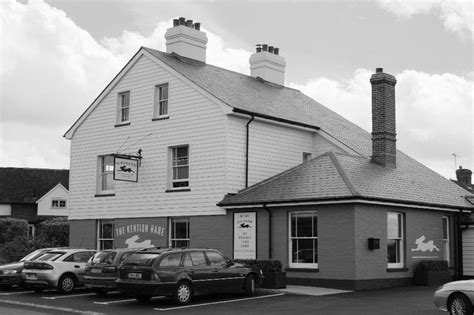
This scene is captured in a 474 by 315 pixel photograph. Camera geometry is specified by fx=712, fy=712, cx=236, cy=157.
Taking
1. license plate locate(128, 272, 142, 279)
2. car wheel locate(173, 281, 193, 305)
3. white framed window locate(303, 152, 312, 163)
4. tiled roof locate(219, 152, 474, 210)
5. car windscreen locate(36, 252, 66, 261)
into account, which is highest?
white framed window locate(303, 152, 312, 163)

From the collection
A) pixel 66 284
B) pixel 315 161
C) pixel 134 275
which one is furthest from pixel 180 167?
pixel 134 275

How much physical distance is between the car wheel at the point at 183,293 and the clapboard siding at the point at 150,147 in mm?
7880

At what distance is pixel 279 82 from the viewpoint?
117 feet

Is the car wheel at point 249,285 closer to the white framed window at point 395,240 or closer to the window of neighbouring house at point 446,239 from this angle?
the white framed window at point 395,240

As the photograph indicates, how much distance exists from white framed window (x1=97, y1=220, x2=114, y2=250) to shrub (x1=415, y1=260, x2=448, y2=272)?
13.0 meters

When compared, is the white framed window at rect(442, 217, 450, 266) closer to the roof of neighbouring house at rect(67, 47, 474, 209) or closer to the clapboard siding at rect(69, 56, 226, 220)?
the roof of neighbouring house at rect(67, 47, 474, 209)

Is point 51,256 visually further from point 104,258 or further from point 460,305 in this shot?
point 460,305

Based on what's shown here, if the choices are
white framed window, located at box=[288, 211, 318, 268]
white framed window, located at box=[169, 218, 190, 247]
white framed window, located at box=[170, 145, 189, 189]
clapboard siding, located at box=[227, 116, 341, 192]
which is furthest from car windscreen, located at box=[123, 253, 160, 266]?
white framed window, located at box=[170, 145, 189, 189]

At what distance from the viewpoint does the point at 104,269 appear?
20047 millimetres

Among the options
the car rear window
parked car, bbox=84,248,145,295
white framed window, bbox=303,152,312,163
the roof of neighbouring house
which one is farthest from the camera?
white framed window, bbox=303,152,312,163

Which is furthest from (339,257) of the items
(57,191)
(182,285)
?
(57,191)

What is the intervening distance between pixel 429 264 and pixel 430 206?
223 centimetres

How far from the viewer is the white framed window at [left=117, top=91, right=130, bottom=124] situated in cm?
3069

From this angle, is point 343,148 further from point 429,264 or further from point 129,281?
point 129,281
